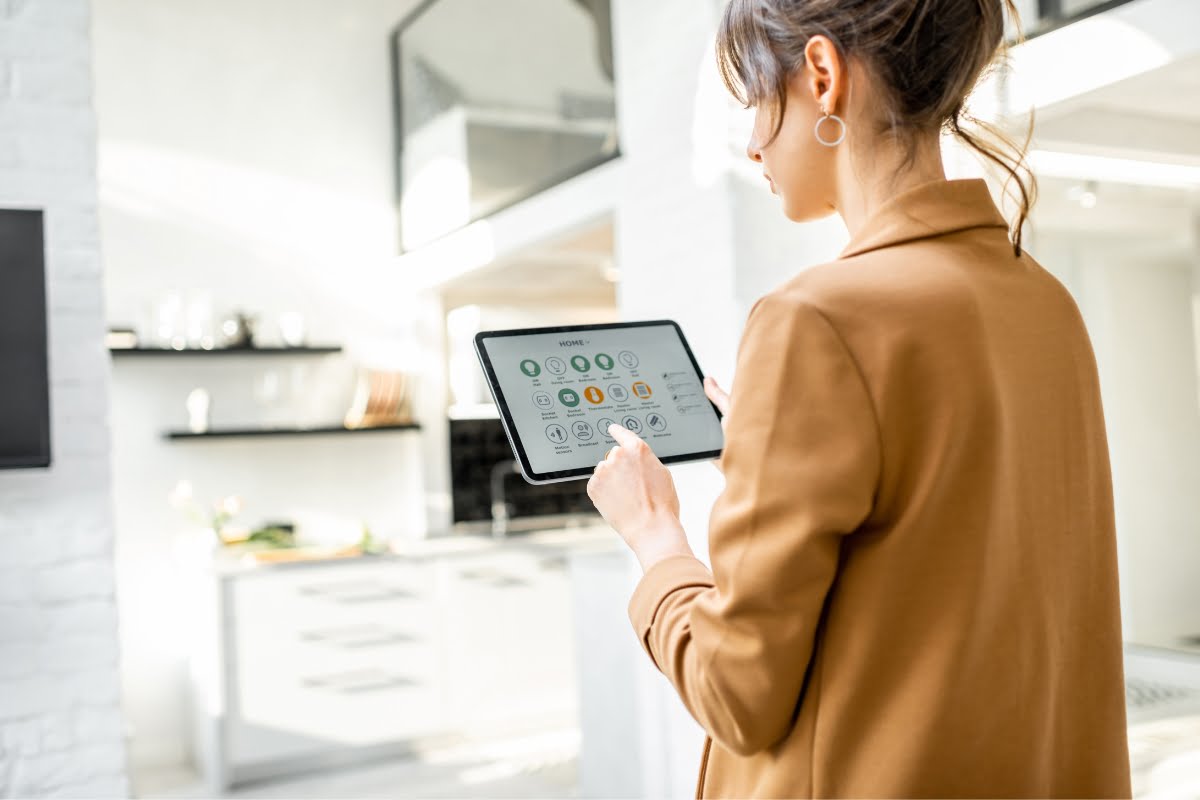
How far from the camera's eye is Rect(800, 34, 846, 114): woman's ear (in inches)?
30.6

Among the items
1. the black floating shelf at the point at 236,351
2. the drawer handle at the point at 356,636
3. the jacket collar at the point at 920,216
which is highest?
the black floating shelf at the point at 236,351

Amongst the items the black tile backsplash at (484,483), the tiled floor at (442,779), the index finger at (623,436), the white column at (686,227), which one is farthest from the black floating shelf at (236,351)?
the index finger at (623,436)

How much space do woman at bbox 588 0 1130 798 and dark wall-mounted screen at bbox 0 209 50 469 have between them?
2.20 m

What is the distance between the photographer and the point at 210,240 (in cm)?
501

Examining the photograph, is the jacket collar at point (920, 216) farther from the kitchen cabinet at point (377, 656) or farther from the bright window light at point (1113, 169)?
the kitchen cabinet at point (377, 656)

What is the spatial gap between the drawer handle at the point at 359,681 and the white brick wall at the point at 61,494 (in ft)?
5.62

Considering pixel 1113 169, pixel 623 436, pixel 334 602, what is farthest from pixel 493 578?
pixel 623 436

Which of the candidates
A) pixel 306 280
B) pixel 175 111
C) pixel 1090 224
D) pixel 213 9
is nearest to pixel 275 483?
pixel 306 280

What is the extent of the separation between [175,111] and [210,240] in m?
0.59

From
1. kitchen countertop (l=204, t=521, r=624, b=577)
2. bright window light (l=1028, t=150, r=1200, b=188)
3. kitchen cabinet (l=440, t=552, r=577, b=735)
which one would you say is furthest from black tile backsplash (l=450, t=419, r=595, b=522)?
bright window light (l=1028, t=150, r=1200, b=188)

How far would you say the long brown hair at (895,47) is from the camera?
0.77 m

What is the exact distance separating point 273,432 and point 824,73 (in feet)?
14.4

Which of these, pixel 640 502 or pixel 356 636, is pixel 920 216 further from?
pixel 356 636

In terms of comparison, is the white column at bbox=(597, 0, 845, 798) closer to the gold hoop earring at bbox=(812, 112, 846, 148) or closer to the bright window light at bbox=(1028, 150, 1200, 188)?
the bright window light at bbox=(1028, 150, 1200, 188)
